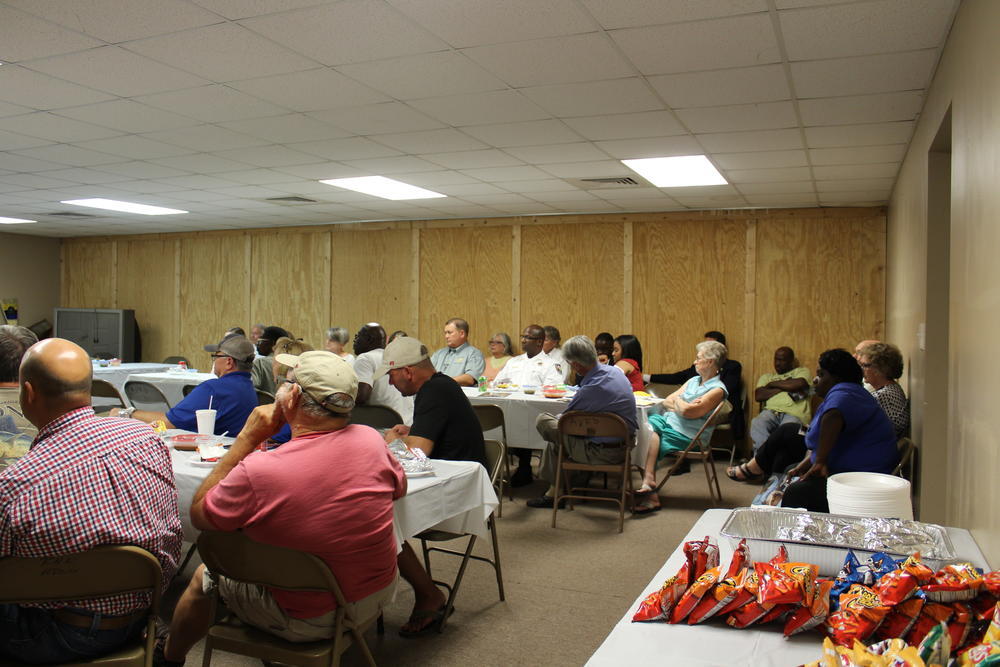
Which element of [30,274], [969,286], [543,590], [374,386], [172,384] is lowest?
[543,590]

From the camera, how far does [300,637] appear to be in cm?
239

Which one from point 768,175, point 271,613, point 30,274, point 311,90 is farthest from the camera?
point 30,274

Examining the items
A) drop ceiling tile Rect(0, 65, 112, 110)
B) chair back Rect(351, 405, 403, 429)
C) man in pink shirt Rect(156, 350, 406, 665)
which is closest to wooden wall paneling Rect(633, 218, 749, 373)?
chair back Rect(351, 405, 403, 429)

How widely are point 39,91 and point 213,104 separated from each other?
89cm

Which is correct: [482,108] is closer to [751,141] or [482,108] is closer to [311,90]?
[311,90]

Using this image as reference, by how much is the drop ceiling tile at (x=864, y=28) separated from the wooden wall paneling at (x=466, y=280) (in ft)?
20.4

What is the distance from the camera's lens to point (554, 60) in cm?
362

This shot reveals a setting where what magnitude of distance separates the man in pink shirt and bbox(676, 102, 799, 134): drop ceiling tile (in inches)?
115

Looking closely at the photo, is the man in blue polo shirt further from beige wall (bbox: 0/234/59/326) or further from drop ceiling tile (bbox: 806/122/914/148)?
beige wall (bbox: 0/234/59/326)

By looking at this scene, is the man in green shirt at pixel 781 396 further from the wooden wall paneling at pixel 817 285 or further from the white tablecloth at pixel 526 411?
the white tablecloth at pixel 526 411

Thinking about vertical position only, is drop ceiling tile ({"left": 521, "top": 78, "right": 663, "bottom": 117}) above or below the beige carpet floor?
above

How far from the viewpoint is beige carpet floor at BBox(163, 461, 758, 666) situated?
10.9 ft

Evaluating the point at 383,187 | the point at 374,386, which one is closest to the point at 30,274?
the point at 383,187

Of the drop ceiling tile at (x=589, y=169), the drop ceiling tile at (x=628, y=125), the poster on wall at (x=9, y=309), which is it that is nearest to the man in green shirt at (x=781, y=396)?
the drop ceiling tile at (x=589, y=169)
